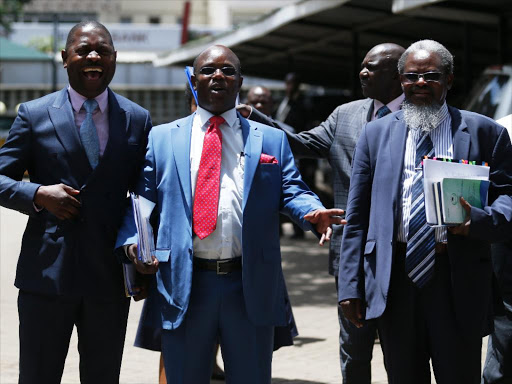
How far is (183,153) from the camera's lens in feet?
15.8

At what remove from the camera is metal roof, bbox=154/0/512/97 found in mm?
12359

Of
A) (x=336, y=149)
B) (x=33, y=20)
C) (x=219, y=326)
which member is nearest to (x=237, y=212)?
(x=219, y=326)

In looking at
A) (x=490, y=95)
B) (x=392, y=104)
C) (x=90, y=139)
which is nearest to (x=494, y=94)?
(x=490, y=95)

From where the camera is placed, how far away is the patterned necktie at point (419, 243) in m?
4.62

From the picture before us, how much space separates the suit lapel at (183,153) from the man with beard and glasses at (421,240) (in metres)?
0.77

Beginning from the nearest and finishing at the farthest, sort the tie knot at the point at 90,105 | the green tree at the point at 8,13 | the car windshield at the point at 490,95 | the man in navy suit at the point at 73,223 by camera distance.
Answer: the man in navy suit at the point at 73,223 < the tie knot at the point at 90,105 < the car windshield at the point at 490,95 < the green tree at the point at 8,13

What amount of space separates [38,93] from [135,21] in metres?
19.5

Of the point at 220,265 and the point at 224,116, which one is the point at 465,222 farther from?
the point at 224,116

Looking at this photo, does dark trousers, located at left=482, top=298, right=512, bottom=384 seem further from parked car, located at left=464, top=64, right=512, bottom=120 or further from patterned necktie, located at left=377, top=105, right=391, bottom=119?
parked car, located at left=464, top=64, right=512, bottom=120

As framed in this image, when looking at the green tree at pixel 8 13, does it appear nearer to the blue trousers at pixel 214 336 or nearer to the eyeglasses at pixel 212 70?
the eyeglasses at pixel 212 70

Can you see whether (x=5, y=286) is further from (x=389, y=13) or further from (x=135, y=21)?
(x=135, y=21)

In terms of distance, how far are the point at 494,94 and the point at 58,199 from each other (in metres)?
6.07

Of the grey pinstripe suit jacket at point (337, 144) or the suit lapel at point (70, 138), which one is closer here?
the suit lapel at point (70, 138)

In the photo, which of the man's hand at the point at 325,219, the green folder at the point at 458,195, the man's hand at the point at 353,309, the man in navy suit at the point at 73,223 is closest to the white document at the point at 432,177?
the green folder at the point at 458,195
